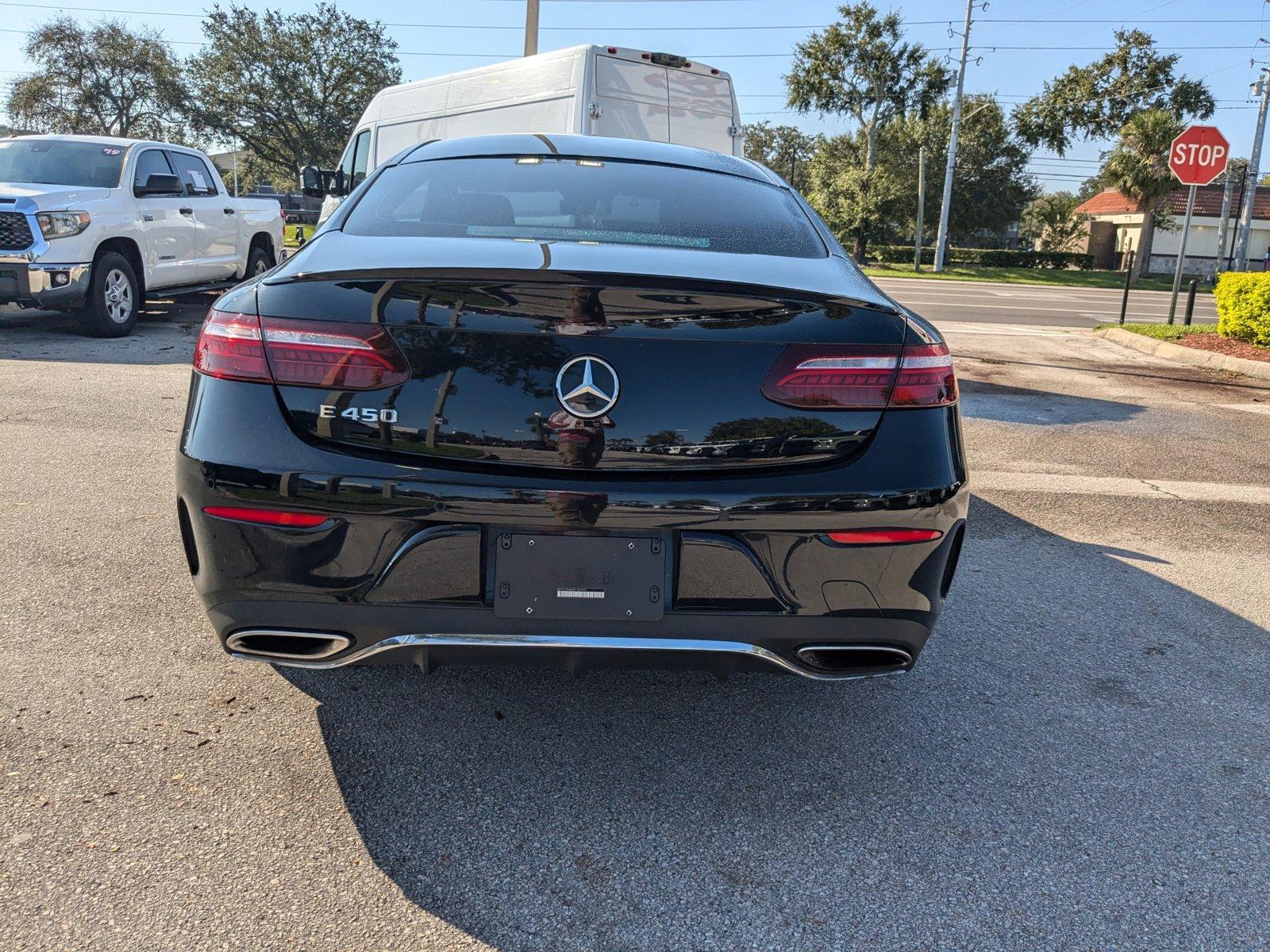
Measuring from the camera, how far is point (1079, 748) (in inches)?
113

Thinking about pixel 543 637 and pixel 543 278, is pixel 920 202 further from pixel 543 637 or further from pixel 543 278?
pixel 543 637

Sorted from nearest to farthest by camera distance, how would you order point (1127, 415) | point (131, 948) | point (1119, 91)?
point (131, 948) < point (1127, 415) < point (1119, 91)

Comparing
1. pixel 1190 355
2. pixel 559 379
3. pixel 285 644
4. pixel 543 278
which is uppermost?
pixel 543 278

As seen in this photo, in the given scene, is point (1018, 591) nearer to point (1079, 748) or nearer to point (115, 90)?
point (1079, 748)

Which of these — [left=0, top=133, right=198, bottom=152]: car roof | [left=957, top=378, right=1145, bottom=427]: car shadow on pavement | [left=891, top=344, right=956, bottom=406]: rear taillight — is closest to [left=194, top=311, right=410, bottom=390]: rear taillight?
[left=891, top=344, right=956, bottom=406]: rear taillight

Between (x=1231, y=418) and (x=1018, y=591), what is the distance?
18.3 ft

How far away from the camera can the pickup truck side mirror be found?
10367 millimetres

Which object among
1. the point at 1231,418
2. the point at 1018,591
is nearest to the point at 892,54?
the point at 1231,418

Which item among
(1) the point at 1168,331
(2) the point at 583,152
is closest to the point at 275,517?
(2) the point at 583,152

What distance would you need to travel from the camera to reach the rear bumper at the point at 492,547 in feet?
7.20

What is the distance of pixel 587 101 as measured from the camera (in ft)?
31.5

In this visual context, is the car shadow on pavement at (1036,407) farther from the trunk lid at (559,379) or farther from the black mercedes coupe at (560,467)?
the trunk lid at (559,379)

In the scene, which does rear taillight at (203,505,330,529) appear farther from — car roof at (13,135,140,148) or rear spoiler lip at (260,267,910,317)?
car roof at (13,135,140,148)

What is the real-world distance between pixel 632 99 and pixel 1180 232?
5962 centimetres
